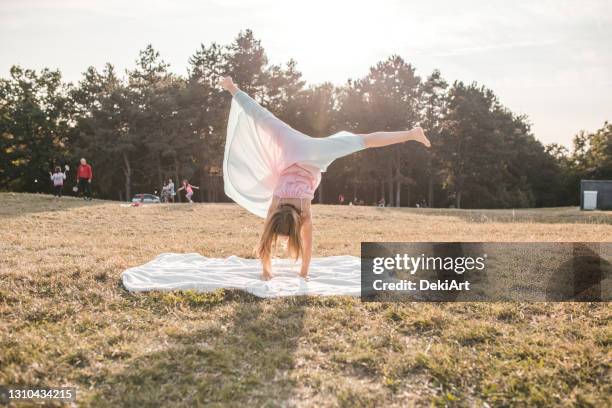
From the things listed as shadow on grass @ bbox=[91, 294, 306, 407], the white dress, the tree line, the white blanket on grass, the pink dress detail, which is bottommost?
shadow on grass @ bbox=[91, 294, 306, 407]

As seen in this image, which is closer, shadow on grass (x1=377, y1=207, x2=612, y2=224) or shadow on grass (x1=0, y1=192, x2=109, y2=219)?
shadow on grass (x1=0, y1=192, x2=109, y2=219)

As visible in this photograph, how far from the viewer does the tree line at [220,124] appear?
45250 mm

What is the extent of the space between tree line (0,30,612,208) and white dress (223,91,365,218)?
123 feet

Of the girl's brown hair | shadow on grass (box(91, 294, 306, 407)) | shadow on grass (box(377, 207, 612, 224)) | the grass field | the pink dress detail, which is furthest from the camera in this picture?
shadow on grass (box(377, 207, 612, 224))

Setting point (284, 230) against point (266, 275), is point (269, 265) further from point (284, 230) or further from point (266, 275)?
point (284, 230)

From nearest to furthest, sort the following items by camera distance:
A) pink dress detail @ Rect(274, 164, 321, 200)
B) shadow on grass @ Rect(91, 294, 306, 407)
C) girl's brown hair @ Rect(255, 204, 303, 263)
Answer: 1. shadow on grass @ Rect(91, 294, 306, 407)
2. girl's brown hair @ Rect(255, 204, 303, 263)
3. pink dress detail @ Rect(274, 164, 321, 200)

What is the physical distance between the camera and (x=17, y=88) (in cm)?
5016

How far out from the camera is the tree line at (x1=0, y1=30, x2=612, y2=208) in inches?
1781

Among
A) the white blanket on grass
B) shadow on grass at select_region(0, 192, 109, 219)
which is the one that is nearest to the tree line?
shadow on grass at select_region(0, 192, 109, 219)

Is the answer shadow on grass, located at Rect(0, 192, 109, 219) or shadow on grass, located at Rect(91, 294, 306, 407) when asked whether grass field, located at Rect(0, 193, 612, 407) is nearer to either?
shadow on grass, located at Rect(91, 294, 306, 407)

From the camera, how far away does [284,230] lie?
21.0 feet

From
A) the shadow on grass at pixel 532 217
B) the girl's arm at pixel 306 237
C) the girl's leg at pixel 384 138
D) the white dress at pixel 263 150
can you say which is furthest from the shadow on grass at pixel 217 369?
the shadow on grass at pixel 532 217

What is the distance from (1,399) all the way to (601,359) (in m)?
4.82

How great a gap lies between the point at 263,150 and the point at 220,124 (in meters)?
39.3
